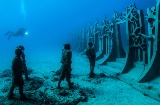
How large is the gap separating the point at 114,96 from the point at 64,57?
2.94m

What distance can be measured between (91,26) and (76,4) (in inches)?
6704

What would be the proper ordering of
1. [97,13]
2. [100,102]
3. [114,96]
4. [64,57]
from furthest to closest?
[97,13] → [64,57] → [114,96] → [100,102]

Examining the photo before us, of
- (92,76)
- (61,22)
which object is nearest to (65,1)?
(61,22)

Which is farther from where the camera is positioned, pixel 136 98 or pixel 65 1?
pixel 65 1

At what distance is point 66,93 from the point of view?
8.29 meters

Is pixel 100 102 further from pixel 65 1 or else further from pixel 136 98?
pixel 65 1

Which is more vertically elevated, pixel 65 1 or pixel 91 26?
pixel 65 1

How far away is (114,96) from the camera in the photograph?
8531mm

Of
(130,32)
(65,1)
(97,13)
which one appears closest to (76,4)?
(65,1)

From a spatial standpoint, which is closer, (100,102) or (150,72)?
(100,102)

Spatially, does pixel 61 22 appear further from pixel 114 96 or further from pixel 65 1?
pixel 114 96

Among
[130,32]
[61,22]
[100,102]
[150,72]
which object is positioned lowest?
[100,102]

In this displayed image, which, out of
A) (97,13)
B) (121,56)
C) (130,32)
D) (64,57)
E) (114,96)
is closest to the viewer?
(114,96)

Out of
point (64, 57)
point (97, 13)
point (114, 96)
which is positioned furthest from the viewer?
point (97, 13)
